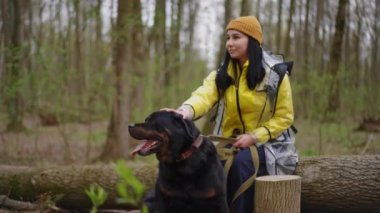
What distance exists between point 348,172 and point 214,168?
1.83 meters

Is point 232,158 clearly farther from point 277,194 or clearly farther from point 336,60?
point 336,60

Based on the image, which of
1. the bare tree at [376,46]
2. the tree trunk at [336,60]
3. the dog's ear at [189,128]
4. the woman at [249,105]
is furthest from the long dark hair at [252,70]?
the bare tree at [376,46]

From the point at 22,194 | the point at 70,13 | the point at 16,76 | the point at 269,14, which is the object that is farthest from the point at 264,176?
the point at 269,14

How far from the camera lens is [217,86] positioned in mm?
4492

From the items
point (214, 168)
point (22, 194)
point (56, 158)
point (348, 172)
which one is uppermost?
point (214, 168)

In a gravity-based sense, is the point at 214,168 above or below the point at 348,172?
above

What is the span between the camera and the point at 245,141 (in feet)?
13.6

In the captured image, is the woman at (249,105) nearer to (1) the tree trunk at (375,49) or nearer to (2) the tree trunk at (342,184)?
(2) the tree trunk at (342,184)

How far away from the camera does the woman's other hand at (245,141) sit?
415 centimetres

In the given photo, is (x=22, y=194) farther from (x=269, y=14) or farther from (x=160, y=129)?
(x=269, y=14)

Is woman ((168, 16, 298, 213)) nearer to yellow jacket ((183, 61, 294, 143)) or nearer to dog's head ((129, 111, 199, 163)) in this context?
yellow jacket ((183, 61, 294, 143))

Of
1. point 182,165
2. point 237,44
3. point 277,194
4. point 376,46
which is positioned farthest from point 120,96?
point 182,165

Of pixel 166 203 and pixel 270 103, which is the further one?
pixel 270 103

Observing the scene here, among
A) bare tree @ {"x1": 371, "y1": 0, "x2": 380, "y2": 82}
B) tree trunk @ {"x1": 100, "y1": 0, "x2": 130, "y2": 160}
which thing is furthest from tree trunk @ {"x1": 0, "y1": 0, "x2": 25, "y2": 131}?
bare tree @ {"x1": 371, "y1": 0, "x2": 380, "y2": 82}
